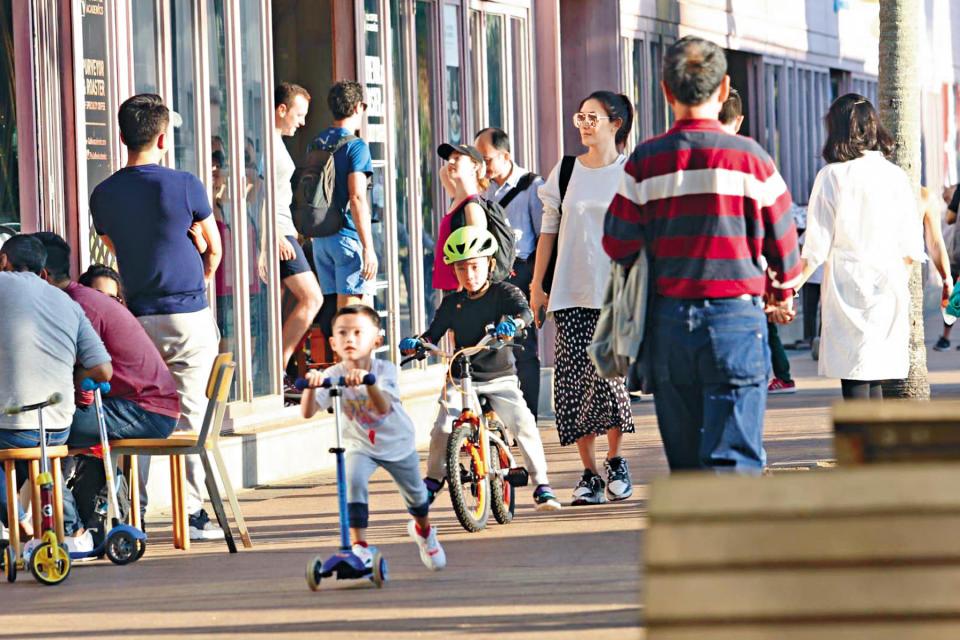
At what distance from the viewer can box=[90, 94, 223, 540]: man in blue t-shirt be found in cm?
862

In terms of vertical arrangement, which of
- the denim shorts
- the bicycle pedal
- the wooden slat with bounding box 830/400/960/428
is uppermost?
the denim shorts

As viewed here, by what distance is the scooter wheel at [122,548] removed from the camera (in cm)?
810

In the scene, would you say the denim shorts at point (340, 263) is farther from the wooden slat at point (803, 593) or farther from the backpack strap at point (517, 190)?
the wooden slat at point (803, 593)

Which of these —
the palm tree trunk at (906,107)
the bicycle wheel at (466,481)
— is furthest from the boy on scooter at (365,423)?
the palm tree trunk at (906,107)

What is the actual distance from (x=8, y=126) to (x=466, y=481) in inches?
114

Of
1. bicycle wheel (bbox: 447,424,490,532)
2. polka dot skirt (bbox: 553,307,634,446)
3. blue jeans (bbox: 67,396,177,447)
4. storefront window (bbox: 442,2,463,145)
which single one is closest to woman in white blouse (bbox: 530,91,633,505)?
polka dot skirt (bbox: 553,307,634,446)

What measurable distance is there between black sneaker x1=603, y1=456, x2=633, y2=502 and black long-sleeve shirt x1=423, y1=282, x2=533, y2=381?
85cm

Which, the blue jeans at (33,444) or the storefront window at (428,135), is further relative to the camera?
the storefront window at (428,135)

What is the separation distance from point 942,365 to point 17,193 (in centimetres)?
1119

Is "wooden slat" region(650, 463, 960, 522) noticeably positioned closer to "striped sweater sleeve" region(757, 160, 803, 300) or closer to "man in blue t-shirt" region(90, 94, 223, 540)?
"striped sweater sleeve" region(757, 160, 803, 300)

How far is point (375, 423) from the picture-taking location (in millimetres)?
7348

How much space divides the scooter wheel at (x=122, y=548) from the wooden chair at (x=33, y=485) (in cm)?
21

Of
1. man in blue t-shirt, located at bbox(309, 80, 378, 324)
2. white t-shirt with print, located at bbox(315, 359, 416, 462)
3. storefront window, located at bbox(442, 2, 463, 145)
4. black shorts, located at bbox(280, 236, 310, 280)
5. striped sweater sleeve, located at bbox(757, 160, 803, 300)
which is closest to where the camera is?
striped sweater sleeve, located at bbox(757, 160, 803, 300)

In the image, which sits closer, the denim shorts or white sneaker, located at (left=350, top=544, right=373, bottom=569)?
white sneaker, located at (left=350, top=544, right=373, bottom=569)
